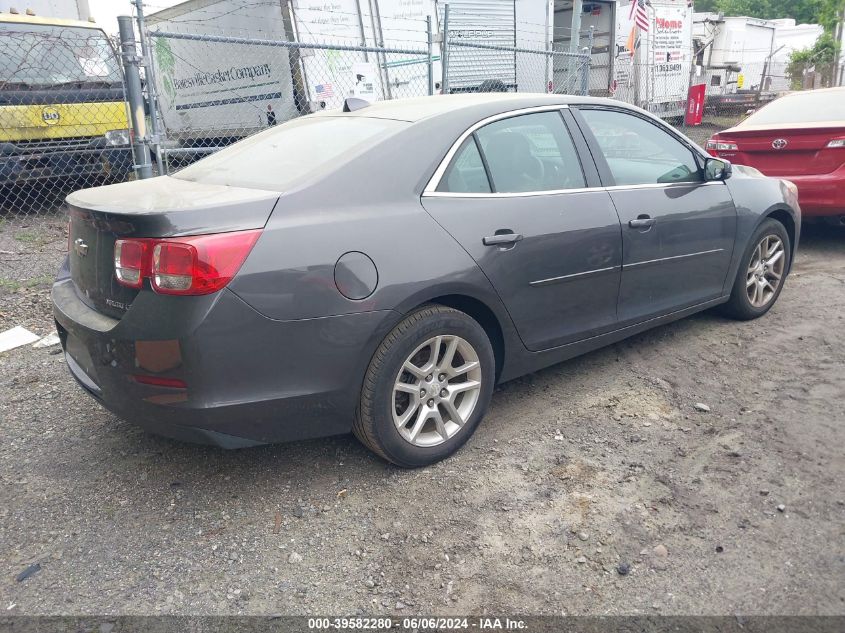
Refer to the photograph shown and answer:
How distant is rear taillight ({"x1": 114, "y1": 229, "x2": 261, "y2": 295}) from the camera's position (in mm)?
2441

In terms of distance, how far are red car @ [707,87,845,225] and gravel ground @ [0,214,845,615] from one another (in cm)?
287

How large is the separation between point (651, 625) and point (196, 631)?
144cm

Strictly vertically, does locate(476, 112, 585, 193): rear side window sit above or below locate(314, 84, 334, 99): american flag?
below

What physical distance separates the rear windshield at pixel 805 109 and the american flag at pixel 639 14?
247 inches

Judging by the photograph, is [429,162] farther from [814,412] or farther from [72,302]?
[814,412]

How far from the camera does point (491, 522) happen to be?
2730 millimetres

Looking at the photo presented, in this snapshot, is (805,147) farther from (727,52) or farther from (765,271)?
(727,52)

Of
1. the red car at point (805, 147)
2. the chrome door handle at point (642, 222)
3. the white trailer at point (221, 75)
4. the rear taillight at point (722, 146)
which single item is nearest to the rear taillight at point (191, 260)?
the chrome door handle at point (642, 222)

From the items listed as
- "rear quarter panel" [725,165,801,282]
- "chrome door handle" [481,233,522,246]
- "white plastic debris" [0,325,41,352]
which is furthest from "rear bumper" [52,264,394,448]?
"rear quarter panel" [725,165,801,282]

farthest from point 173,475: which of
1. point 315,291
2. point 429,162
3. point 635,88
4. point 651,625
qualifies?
point 635,88

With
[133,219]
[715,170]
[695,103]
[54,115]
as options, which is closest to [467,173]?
[133,219]

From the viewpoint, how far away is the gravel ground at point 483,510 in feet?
7.76

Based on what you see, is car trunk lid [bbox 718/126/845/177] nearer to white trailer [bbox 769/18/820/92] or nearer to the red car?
the red car

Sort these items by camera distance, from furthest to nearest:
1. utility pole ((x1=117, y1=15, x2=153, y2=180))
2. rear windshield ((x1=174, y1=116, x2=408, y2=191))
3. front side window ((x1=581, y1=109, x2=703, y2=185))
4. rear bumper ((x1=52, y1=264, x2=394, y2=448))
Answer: utility pole ((x1=117, y1=15, x2=153, y2=180))
front side window ((x1=581, y1=109, x2=703, y2=185))
rear windshield ((x1=174, y1=116, x2=408, y2=191))
rear bumper ((x1=52, y1=264, x2=394, y2=448))
